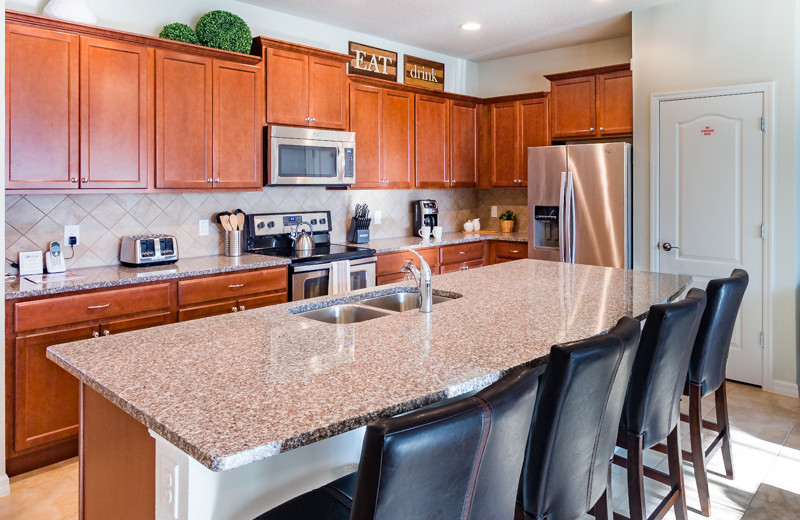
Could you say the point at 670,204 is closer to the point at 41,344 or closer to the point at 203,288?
the point at 203,288

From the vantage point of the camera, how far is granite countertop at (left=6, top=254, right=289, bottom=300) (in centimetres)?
288

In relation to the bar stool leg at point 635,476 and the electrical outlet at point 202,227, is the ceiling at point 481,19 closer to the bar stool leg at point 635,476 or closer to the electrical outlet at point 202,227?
the electrical outlet at point 202,227

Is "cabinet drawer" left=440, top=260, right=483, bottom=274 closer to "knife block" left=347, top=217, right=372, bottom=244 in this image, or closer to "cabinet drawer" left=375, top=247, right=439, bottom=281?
"cabinet drawer" left=375, top=247, right=439, bottom=281

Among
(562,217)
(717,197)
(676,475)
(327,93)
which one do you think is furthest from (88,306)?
(717,197)

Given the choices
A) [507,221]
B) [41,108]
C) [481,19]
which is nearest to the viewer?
[41,108]

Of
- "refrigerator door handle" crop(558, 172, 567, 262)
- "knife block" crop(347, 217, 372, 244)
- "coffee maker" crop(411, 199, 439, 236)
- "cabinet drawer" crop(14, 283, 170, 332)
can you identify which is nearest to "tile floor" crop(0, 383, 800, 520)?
"cabinet drawer" crop(14, 283, 170, 332)

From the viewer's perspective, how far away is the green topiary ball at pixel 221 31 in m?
3.80

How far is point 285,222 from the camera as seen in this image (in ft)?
15.0

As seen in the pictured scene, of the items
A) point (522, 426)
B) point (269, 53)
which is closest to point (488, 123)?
point (269, 53)

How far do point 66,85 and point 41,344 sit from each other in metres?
1.40

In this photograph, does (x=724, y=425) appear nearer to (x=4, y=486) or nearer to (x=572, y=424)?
(x=572, y=424)

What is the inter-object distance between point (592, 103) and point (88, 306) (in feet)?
13.8

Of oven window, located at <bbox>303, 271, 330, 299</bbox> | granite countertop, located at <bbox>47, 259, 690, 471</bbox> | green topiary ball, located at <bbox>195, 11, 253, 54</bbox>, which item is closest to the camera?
granite countertop, located at <bbox>47, 259, 690, 471</bbox>

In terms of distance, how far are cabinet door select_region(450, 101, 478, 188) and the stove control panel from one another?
4.97 feet
